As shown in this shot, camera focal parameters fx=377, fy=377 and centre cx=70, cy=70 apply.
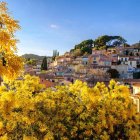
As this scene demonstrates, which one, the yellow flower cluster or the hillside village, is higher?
the hillside village

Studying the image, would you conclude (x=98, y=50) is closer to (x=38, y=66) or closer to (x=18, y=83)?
(x=38, y=66)

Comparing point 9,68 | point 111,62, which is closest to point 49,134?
point 9,68

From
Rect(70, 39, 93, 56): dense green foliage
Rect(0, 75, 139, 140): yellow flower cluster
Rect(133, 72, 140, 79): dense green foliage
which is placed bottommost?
Rect(0, 75, 139, 140): yellow flower cluster

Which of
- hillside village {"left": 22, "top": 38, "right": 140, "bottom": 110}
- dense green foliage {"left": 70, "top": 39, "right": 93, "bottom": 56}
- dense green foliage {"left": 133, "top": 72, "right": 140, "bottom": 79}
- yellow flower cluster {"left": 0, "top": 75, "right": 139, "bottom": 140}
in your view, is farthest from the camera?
dense green foliage {"left": 70, "top": 39, "right": 93, "bottom": 56}

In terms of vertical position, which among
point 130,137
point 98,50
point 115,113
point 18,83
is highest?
point 98,50

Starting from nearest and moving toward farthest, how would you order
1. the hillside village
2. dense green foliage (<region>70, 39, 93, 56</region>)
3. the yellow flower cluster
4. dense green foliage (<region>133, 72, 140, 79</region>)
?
the yellow flower cluster → the hillside village → dense green foliage (<region>133, 72, 140, 79</region>) → dense green foliage (<region>70, 39, 93, 56</region>)

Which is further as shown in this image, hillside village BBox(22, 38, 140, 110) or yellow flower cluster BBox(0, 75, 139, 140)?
hillside village BBox(22, 38, 140, 110)

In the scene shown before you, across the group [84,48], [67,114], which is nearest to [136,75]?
[84,48]

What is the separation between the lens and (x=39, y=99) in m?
22.0

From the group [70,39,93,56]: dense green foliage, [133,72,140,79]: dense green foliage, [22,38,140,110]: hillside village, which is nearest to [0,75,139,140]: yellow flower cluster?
[22,38,140,110]: hillside village

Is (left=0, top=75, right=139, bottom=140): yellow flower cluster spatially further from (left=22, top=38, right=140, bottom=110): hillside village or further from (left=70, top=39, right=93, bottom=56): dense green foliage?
(left=70, top=39, right=93, bottom=56): dense green foliage

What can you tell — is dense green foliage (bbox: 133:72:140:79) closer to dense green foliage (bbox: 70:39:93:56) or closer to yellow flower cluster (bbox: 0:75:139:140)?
dense green foliage (bbox: 70:39:93:56)

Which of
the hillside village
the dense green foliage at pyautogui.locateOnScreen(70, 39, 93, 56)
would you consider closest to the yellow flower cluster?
the hillside village

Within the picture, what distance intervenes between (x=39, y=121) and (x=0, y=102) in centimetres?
411
